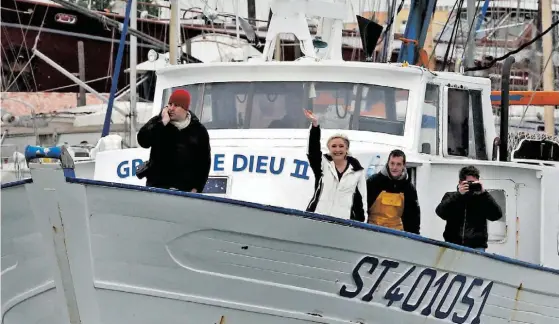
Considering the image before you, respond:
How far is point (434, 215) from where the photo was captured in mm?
8852

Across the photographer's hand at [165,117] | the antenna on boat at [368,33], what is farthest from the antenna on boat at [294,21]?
the photographer's hand at [165,117]

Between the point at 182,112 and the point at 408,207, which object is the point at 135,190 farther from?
the point at 408,207

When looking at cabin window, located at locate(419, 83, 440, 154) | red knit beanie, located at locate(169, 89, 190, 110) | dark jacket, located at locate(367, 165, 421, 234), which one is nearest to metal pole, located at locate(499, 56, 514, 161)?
cabin window, located at locate(419, 83, 440, 154)

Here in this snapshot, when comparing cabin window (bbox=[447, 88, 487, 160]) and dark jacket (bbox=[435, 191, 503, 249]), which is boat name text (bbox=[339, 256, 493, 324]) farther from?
cabin window (bbox=[447, 88, 487, 160])

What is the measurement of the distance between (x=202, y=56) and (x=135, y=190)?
15000mm

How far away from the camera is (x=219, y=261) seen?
→ 6.97 meters

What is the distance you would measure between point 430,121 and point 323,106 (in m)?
1.03

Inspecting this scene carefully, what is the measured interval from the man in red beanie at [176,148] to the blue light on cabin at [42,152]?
2.73 ft

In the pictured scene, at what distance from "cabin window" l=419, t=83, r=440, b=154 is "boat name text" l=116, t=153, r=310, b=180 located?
1.58 m

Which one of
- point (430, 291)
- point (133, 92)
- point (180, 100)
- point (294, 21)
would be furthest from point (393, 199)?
point (133, 92)

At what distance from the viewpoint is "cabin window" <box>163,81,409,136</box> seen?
9.45 metres

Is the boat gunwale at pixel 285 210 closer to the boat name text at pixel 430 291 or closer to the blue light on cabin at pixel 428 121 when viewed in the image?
the boat name text at pixel 430 291

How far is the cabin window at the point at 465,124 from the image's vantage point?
9.84m

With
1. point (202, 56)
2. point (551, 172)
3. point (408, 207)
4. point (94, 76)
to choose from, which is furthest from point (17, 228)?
point (94, 76)
